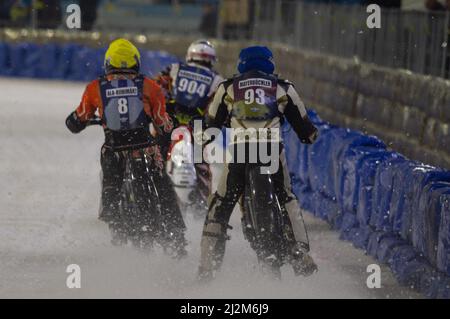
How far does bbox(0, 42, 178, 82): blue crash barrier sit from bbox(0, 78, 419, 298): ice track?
49.3 ft

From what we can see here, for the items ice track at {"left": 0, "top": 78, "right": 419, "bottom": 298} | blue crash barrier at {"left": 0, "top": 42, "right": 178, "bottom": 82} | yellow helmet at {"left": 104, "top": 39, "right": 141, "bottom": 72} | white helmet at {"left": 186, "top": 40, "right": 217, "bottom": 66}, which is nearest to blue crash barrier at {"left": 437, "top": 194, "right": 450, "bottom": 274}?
ice track at {"left": 0, "top": 78, "right": 419, "bottom": 298}

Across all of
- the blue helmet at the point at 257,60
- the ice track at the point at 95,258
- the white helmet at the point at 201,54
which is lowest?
the ice track at the point at 95,258

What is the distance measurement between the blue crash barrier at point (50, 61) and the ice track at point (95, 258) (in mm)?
15039

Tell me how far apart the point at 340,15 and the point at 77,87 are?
12.7 meters

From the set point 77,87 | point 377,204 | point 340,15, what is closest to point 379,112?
point 340,15

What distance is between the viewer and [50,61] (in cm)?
3338

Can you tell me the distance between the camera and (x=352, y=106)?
17688 millimetres

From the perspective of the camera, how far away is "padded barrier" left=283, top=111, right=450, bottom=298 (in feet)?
30.5

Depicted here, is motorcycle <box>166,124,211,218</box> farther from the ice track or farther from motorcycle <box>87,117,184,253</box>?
motorcycle <box>87,117,184,253</box>

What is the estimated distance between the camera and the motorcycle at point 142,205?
10820mm


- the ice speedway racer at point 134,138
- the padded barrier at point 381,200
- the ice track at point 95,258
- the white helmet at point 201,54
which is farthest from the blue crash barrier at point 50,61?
the ice speedway racer at point 134,138

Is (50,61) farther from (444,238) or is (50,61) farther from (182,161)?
(444,238)

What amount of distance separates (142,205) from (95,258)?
1.91 feet

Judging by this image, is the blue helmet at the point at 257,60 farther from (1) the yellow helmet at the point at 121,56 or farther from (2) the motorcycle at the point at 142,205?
(2) the motorcycle at the point at 142,205
